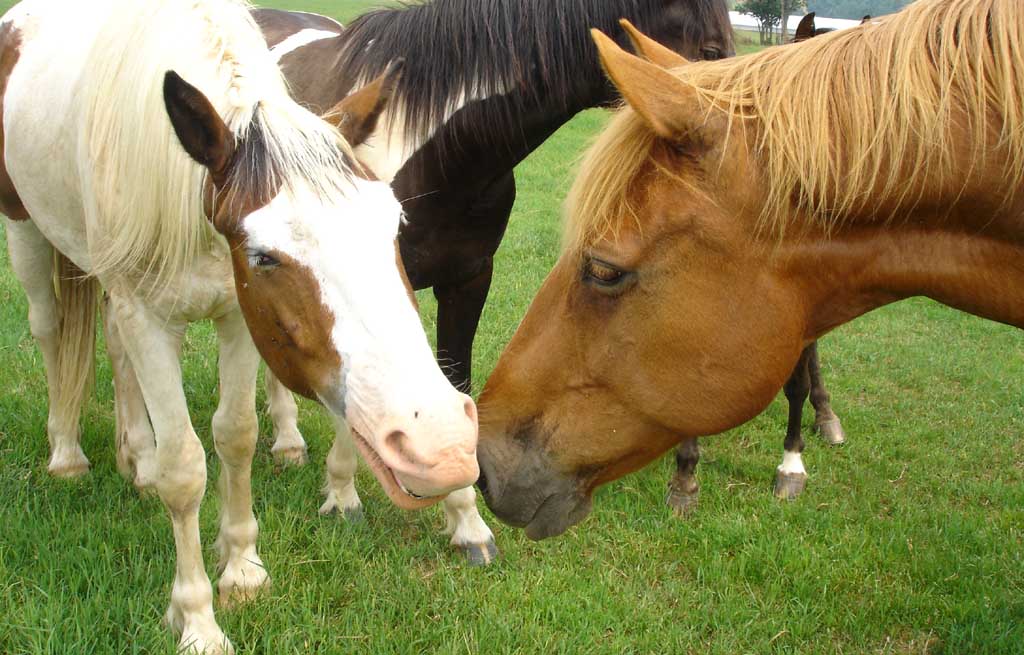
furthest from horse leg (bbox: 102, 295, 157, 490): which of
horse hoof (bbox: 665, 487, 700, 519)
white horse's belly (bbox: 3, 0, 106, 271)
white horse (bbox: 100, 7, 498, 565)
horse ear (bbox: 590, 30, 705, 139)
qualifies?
horse ear (bbox: 590, 30, 705, 139)

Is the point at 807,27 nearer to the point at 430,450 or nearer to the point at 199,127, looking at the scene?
the point at 199,127

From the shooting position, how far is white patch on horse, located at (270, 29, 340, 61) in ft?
12.6

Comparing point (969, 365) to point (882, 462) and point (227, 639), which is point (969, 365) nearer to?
point (882, 462)

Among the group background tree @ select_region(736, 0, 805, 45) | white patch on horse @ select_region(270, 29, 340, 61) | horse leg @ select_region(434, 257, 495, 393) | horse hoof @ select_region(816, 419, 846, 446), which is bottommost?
background tree @ select_region(736, 0, 805, 45)

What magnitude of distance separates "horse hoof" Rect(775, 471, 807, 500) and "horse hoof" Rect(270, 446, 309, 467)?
2396mm

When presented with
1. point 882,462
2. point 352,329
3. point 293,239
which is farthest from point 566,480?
point 882,462

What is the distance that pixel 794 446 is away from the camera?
4.23 meters

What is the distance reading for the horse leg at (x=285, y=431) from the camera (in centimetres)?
409

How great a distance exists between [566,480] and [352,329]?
72 centimetres

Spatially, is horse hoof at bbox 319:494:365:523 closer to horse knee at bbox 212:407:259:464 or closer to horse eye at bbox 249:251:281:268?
horse knee at bbox 212:407:259:464

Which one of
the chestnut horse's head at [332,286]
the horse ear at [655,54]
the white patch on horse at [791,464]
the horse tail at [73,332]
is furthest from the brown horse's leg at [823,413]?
the horse tail at [73,332]

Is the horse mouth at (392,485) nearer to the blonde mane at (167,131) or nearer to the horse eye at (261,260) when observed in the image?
the horse eye at (261,260)

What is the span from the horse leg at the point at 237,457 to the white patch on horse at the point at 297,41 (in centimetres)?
161

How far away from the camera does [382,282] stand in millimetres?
1934
